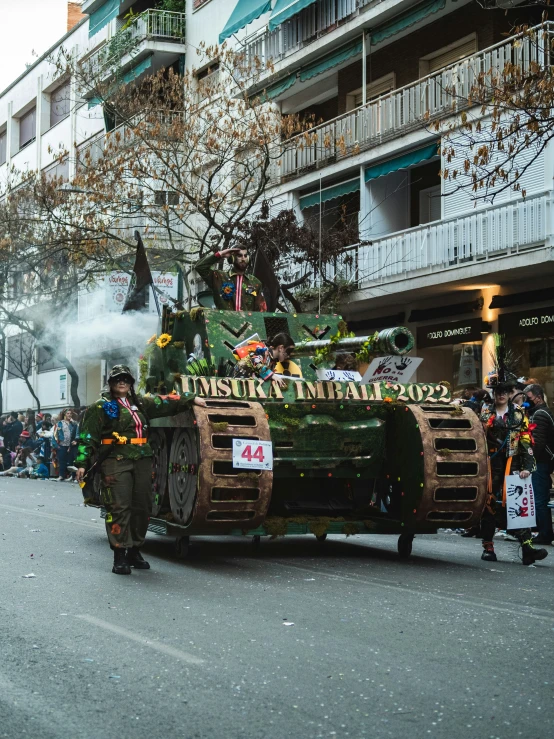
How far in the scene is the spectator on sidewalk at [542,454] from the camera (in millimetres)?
13727

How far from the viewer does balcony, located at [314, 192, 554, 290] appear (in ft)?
70.9

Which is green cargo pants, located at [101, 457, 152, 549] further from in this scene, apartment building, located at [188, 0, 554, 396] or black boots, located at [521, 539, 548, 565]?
apartment building, located at [188, 0, 554, 396]

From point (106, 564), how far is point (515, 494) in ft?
12.7

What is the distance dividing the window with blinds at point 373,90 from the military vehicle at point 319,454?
57.1 ft

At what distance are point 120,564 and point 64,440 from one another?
19484mm

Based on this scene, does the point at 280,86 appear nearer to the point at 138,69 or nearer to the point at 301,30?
the point at 301,30

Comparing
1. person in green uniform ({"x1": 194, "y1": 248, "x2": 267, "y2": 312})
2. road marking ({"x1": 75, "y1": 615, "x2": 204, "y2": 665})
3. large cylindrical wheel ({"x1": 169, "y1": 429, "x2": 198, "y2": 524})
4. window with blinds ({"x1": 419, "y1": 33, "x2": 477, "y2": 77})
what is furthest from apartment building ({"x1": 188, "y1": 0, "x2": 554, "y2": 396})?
road marking ({"x1": 75, "y1": 615, "x2": 204, "y2": 665})

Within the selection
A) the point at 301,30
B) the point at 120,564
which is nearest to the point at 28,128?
the point at 301,30

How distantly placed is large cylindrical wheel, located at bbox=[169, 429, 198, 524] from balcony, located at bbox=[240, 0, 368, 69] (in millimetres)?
18169

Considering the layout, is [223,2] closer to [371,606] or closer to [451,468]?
[451,468]

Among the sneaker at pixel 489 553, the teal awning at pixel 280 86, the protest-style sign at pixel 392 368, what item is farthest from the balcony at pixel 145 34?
the sneaker at pixel 489 553

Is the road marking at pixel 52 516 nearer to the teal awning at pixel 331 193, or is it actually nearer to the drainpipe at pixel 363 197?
the drainpipe at pixel 363 197

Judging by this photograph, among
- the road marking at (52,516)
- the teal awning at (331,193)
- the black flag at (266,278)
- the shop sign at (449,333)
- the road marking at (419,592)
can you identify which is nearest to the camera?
the road marking at (419,592)

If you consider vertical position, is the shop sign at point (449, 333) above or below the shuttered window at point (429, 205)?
below
